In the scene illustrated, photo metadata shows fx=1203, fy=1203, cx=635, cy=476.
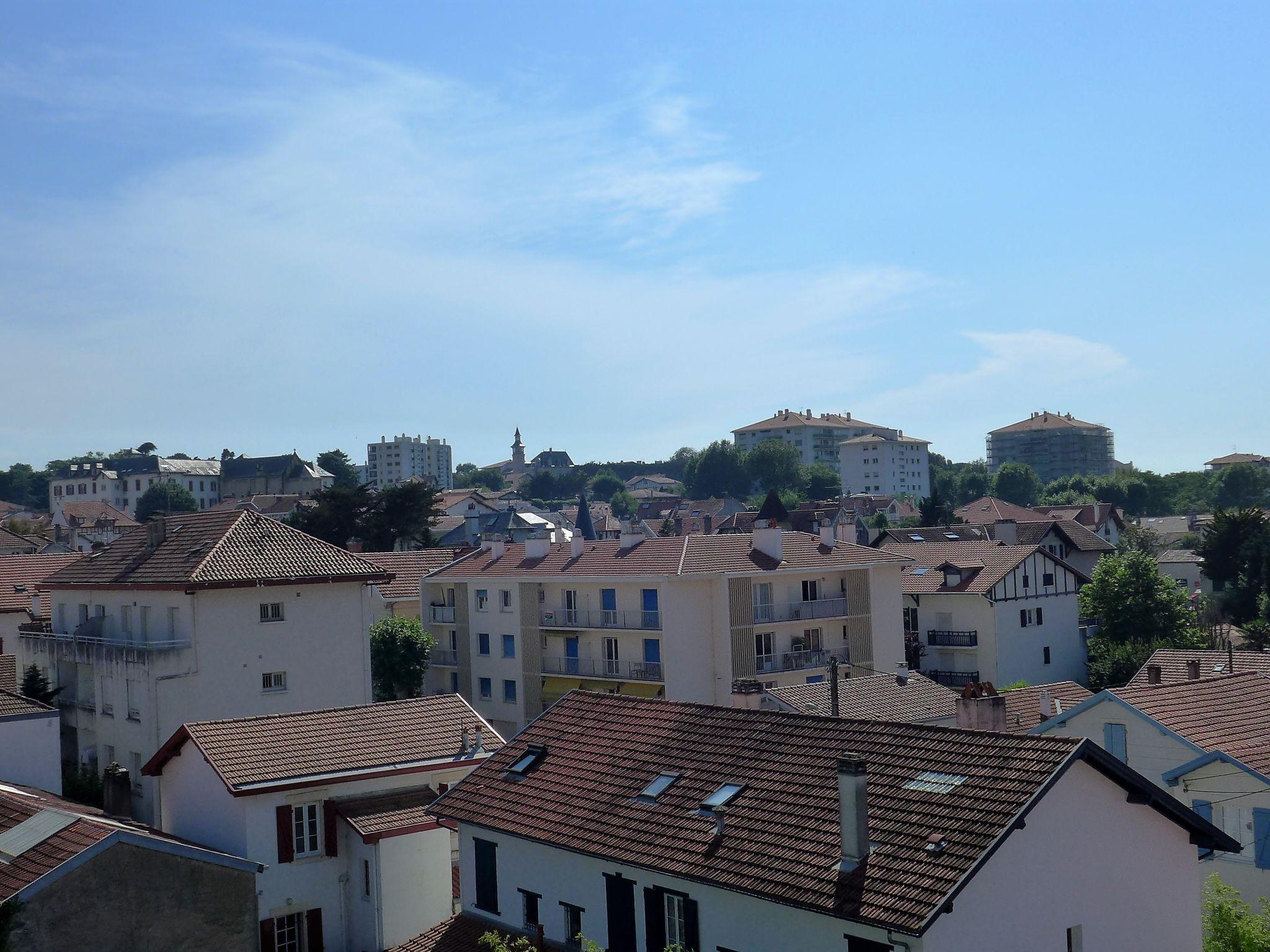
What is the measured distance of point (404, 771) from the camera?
25.0 m

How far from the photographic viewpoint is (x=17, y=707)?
29.8 metres

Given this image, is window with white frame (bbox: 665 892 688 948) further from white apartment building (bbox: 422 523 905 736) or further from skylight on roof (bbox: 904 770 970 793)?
white apartment building (bbox: 422 523 905 736)

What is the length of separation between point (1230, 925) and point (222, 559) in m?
28.3

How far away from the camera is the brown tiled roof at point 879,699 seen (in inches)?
1407

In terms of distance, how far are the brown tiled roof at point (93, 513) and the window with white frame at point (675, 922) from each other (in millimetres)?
135493

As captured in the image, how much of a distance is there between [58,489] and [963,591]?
528 ft

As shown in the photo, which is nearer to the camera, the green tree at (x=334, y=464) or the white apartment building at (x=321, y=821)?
the white apartment building at (x=321, y=821)

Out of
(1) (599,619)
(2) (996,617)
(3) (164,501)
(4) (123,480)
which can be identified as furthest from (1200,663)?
(4) (123,480)

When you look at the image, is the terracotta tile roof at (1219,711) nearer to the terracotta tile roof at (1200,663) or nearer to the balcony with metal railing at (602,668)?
the terracotta tile roof at (1200,663)

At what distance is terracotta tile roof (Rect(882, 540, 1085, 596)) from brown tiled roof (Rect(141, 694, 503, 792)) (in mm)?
32233

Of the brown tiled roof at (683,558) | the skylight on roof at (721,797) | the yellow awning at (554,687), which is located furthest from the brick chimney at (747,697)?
the yellow awning at (554,687)

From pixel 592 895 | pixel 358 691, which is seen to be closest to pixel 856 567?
pixel 358 691

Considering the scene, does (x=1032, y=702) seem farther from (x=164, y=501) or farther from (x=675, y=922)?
(x=164, y=501)

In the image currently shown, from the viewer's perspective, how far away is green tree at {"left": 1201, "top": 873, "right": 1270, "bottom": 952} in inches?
685
